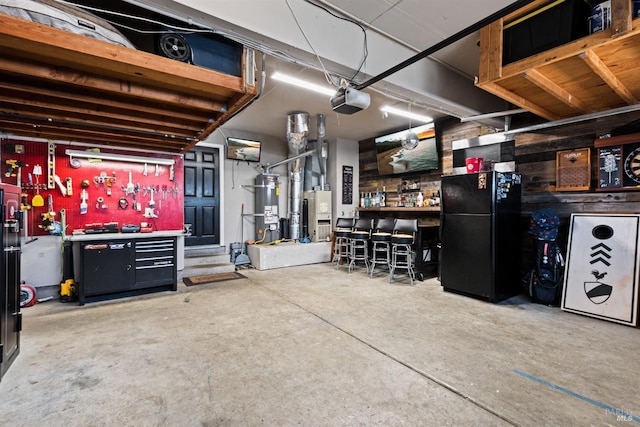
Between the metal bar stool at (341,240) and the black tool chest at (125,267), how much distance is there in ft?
10.2

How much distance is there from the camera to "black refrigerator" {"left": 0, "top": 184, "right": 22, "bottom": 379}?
2137 millimetres

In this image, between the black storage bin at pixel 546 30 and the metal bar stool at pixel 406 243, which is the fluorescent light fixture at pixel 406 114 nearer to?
the metal bar stool at pixel 406 243

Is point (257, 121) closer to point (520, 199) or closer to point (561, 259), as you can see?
point (520, 199)

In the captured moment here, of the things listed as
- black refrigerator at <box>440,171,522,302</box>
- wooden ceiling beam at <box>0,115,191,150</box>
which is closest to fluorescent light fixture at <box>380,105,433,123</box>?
black refrigerator at <box>440,171,522,302</box>

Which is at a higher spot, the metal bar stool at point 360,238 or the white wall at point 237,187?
the white wall at point 237,187

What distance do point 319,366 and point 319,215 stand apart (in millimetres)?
4684

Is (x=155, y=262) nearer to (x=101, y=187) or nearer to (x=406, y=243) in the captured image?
(x=101, y=187)

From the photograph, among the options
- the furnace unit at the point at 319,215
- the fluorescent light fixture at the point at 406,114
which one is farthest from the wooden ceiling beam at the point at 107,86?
Result: the furnace unit at the point at 319,215

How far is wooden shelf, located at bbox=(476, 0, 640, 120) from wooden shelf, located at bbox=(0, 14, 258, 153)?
2443 mm

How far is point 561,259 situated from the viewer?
374cm

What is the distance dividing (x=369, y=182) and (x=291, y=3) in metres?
5.09

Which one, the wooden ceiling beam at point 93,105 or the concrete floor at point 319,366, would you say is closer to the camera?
the concrete floor at point 319,366

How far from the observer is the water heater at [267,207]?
6469mm

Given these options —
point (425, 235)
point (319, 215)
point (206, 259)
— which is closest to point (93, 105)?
point (206, 259)
